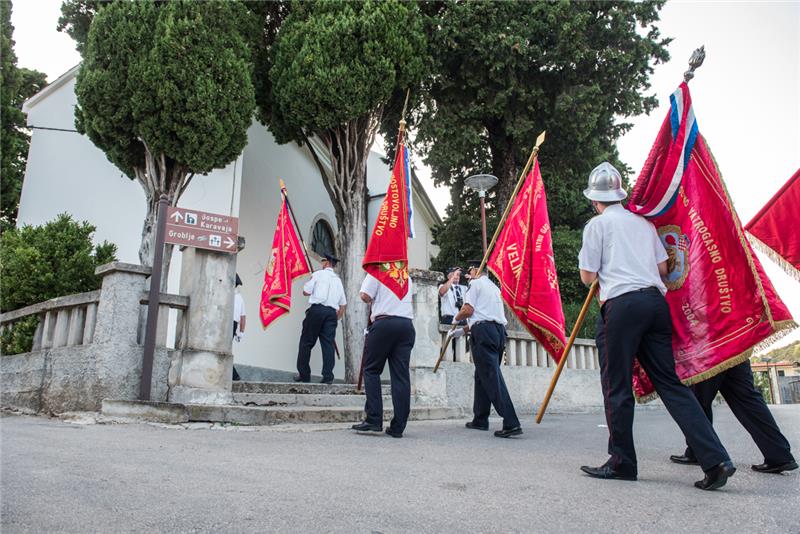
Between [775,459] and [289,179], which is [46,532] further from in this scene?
[289,179]

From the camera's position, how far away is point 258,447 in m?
4.53

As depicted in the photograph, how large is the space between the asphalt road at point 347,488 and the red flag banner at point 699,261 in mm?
783

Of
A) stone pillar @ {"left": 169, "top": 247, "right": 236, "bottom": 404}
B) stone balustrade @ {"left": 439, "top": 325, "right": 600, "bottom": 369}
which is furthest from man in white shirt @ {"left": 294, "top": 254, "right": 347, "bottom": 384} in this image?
stone pillar @ {"left": 169, "top": 247, "right": 236, "bottom": 404}

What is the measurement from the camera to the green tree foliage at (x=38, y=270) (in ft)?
26.3

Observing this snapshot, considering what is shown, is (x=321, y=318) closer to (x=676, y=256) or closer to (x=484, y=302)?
(x=484, y=302)

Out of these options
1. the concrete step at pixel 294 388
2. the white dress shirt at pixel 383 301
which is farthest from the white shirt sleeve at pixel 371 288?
the concrete step at pixel 294 388

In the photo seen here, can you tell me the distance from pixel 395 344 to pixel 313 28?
282 inches

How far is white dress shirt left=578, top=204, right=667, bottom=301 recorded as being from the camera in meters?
3.63

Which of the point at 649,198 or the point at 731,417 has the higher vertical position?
the point at 649,198

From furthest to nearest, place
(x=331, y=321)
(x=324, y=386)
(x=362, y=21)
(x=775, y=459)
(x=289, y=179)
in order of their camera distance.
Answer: (x=289, y=179), (x=362, y=21), (x=331, y=321), (x=324, y=386), (x=775, y=459)

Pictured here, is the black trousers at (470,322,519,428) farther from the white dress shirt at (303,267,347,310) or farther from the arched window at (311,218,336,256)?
the arched window at (311,218,336,256)

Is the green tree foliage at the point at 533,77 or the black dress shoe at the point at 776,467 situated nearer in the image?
the black dress shoe at the point at 776,467

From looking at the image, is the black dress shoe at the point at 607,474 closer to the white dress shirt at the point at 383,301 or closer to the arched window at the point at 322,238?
the white dress shirt at the point at 383,301

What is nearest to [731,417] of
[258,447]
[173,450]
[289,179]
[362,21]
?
[258,447]
